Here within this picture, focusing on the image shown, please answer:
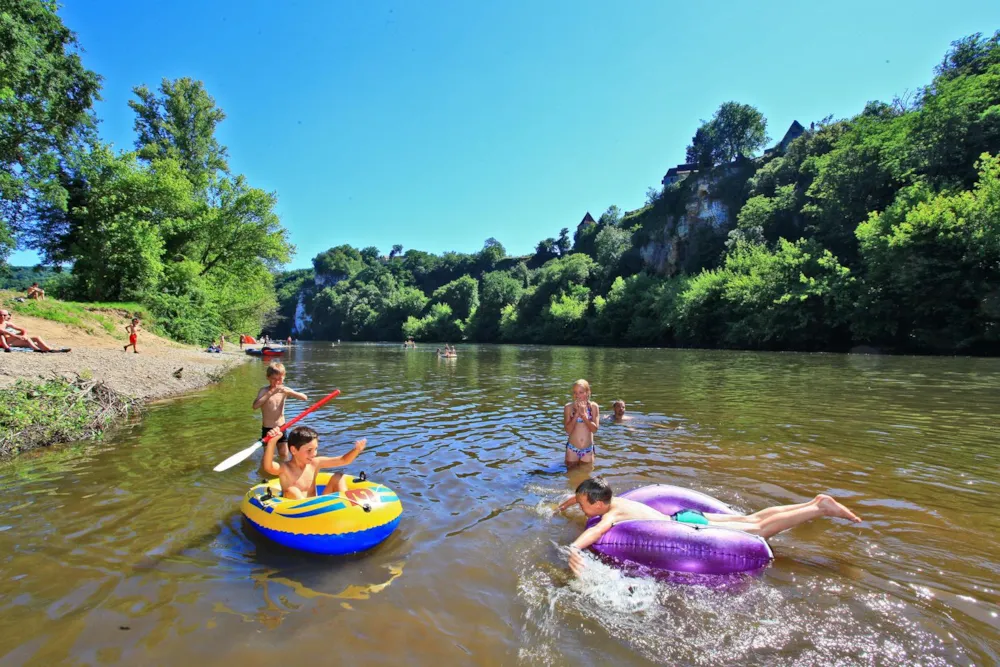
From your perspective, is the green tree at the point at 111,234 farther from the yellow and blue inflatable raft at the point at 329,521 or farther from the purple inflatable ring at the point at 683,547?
the purple inflatable ring at the point at 683,547

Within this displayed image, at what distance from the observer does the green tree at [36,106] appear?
1773cm

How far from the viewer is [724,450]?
7891 mm

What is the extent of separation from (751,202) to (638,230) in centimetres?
2172

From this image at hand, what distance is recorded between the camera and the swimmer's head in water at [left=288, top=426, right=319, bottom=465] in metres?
5.01

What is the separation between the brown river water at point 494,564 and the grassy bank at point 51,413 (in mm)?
415

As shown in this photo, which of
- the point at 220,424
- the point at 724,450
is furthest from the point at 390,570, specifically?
the point at 220,424

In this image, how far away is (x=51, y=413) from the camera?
25.8 feet

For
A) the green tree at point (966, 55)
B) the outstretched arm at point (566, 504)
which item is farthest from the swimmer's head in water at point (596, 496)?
the green tree at point (966, 55)

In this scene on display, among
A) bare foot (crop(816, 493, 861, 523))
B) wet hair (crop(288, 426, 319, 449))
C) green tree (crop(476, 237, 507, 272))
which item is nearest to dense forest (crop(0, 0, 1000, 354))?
wet hair (crop(288, 426, 319, 449))

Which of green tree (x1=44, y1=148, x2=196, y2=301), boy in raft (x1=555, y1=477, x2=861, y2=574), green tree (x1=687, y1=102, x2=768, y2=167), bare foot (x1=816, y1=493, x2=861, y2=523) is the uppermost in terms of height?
green tree (x1=687, y1=102, x2=768, y2=167)

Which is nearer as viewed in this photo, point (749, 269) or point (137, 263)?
point (137, 263)

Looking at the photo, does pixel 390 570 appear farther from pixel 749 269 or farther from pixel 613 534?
pixel 749 269

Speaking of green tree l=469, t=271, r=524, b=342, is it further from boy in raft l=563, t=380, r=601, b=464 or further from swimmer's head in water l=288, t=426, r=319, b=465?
swimmer's head in water l=288, t=426, r=319, b=465

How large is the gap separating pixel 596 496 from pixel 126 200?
31434 mm
